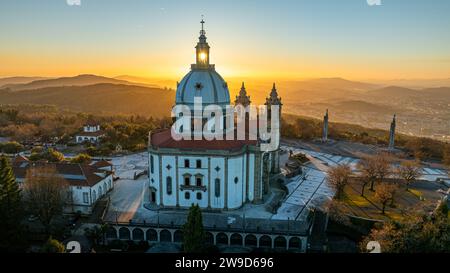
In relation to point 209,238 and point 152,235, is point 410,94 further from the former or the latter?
point 152,235

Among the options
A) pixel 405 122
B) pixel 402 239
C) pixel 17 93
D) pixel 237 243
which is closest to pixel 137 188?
pixel 237 243

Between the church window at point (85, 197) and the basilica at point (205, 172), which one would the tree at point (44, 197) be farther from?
the basilica at point (205, 172)

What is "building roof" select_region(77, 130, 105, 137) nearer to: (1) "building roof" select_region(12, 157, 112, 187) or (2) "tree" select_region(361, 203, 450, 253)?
(1) "building roof" select_region(12, 157, 112, 187)

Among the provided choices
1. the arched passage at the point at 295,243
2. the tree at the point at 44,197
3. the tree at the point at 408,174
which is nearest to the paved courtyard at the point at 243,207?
the arched passage at the point at 295,243

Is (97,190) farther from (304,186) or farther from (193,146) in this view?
(304,186)
